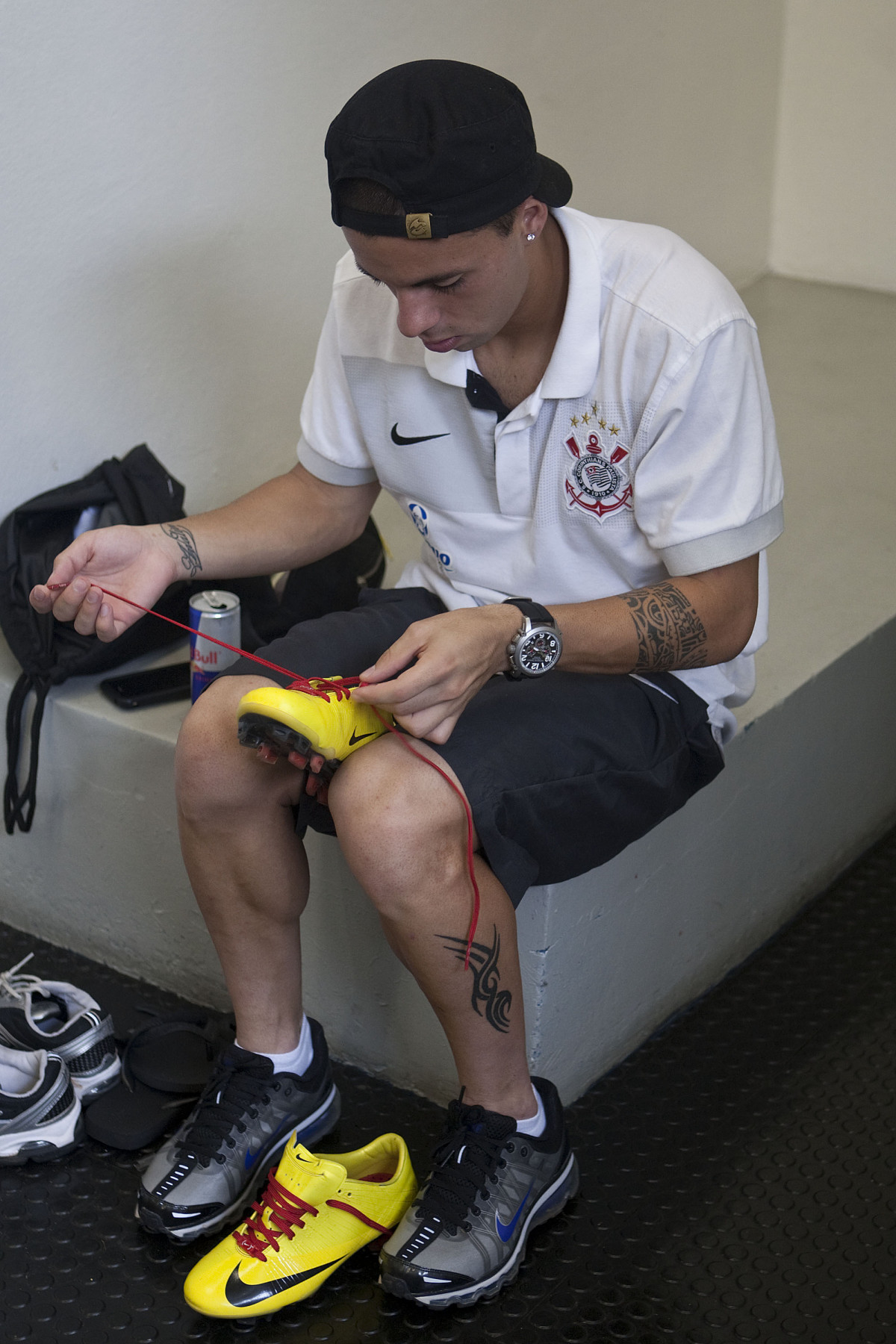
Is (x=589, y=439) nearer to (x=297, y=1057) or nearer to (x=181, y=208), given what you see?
(x=297, y=1057)

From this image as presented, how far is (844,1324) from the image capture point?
4.48 feet

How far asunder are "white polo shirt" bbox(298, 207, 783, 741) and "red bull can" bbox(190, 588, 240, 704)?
0.77ft

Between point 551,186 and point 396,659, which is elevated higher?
point 551,186

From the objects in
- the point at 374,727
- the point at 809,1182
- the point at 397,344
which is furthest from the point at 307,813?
the point at 809,1182

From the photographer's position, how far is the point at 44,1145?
1540 millimetres

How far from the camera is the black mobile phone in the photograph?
5.88 feet

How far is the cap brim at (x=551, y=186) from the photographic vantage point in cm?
134

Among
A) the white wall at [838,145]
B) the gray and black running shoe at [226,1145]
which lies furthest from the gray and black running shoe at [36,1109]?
the white wall at [838,145]

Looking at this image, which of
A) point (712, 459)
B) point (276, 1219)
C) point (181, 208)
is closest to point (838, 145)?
point (181, 208)

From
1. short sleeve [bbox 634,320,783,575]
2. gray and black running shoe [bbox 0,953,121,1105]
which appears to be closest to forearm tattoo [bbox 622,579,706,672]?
short sleeve [bbox 634,320,783,575]

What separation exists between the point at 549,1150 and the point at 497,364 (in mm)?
846

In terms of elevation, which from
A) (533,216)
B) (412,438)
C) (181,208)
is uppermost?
(533,216)

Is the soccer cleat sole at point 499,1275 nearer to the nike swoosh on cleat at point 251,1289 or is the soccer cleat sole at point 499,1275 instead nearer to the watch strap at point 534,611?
the nike swoosh on cleat at point 251,1289

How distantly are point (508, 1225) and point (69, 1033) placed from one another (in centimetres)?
60
